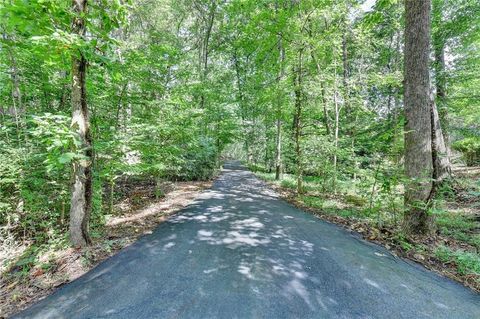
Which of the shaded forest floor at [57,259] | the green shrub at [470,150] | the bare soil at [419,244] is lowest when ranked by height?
the bare soil at [419,244]

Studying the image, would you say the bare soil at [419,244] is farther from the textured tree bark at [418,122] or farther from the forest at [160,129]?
the textured tree bark at [418,122]

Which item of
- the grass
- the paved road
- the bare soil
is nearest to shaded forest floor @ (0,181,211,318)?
the paved road

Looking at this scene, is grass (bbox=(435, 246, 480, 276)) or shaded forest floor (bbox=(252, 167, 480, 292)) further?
shaded forest floor (bbox=(252, 167, 480, 292))

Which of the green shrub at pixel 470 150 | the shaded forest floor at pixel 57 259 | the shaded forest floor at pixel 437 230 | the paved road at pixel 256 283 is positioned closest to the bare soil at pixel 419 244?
the shaded forest floor at pixel 437 230

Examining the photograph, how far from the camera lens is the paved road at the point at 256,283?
7.70 feet

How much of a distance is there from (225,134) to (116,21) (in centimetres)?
1418

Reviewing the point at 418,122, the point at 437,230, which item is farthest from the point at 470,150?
the point at 418,122

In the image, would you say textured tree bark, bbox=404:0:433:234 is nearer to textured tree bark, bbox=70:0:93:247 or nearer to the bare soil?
the bare soil

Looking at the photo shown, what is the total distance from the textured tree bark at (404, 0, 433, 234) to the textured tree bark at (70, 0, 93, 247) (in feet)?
18.6

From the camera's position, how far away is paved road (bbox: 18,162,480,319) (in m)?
2.35

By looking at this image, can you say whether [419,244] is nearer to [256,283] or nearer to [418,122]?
[418,122]

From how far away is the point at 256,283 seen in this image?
110 inches

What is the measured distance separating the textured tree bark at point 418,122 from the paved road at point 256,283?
1.14 metres

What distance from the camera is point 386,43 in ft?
48.9
